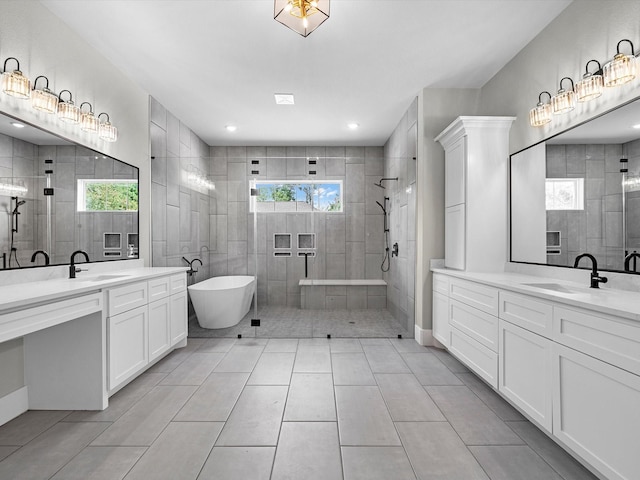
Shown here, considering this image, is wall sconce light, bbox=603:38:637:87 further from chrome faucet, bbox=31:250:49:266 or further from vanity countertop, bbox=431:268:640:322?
chrome faucet, bbox=31:250:49:266

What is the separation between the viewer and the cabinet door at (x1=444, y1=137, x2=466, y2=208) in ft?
10.5

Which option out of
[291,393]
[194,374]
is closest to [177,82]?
[194,374]

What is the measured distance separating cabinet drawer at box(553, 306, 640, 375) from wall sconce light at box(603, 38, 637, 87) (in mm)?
1405

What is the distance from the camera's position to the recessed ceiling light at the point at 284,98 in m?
3.73

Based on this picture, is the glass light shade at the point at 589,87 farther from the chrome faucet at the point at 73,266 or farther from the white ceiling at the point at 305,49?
the chrome faucet at the point at 73,266

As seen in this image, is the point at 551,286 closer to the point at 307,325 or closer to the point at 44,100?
the point at 307,325

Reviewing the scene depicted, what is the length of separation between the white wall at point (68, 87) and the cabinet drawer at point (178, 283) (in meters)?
0.52

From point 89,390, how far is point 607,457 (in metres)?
2.95

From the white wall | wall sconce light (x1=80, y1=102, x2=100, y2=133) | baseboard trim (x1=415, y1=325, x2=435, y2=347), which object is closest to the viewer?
the white wall

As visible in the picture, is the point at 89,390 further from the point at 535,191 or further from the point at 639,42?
the point at 639,42

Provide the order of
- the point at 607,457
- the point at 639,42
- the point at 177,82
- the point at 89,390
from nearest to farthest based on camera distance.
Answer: the point at 607,457 < the point at 639,42 < the point at 89,390 < the point at 177,82

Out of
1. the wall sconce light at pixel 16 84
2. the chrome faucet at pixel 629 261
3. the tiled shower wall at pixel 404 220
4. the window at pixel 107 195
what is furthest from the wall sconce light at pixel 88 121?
the chrome faucet at pixel 629 261

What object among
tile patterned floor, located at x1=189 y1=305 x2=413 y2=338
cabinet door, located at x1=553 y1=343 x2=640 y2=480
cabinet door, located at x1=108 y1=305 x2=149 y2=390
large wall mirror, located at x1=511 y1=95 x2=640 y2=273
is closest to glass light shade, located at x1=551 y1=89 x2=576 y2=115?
large wall mirror, located at x1=511 y1=95 x2=640 y2=273

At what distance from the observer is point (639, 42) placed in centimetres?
188
